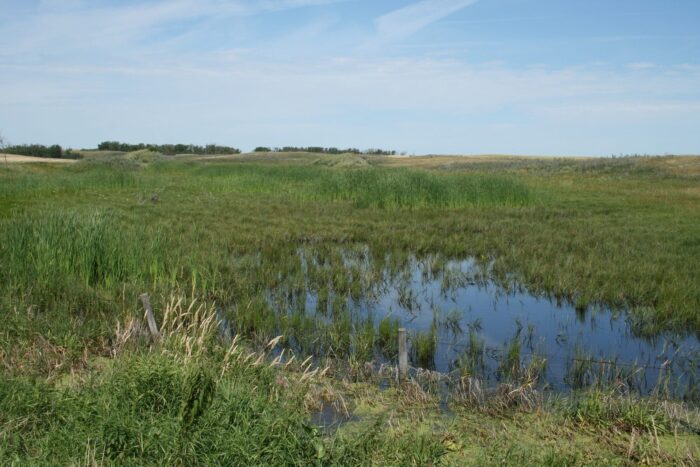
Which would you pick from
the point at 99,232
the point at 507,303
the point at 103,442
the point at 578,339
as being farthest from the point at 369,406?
the point at 99,232

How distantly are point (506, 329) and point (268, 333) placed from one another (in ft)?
10.2

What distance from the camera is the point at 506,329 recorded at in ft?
25.8

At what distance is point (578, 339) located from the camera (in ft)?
24.2

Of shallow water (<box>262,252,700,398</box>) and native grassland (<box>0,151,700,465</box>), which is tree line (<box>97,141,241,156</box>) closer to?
native grassland (<box>0,151,700,465</box>)

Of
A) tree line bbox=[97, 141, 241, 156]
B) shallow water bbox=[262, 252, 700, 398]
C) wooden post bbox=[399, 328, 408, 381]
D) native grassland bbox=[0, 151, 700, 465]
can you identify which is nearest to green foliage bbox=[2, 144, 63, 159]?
tree line bbox=[97, 141, 241, 156]

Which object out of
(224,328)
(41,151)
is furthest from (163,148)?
(224,328)

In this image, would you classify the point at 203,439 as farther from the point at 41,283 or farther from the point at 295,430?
the point at 41,283

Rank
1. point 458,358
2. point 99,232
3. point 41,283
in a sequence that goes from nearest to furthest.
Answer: point 458,358, point 41,283, point 99,232

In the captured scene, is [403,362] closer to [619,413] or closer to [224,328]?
[619,413]

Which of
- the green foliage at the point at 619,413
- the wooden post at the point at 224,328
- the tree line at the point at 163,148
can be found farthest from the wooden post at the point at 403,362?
the tree line at the point at 163,148

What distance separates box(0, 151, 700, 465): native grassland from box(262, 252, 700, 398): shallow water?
1.29 ft

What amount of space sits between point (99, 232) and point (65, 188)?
16921 mm

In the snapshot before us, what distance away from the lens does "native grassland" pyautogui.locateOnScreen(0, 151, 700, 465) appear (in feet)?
13.3

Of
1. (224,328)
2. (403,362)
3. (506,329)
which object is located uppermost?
(403,362)
